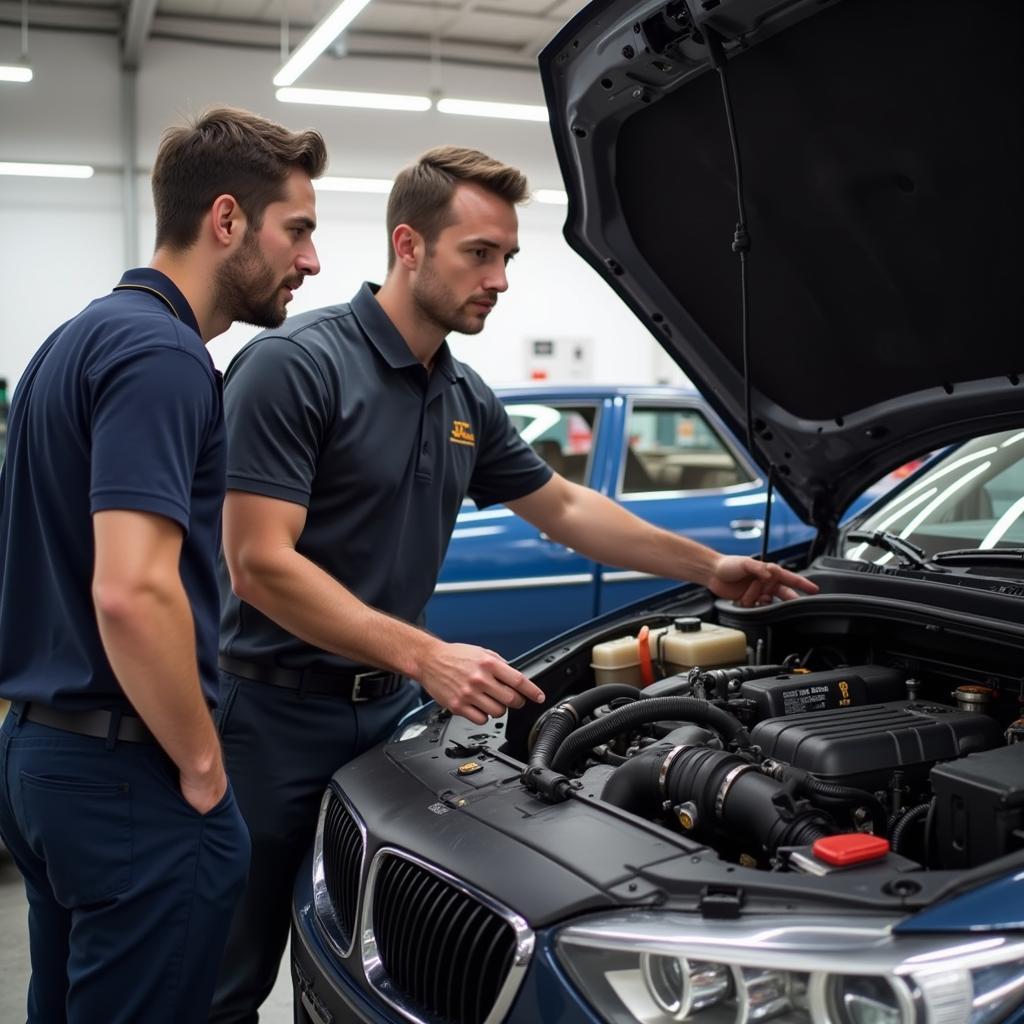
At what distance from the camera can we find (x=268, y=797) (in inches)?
88.0

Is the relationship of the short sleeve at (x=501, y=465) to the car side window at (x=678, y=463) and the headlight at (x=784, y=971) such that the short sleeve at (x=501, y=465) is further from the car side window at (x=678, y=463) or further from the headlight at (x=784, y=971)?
the car side window at (x=678, y=463)

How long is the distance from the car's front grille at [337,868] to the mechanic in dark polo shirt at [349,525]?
0.17 m

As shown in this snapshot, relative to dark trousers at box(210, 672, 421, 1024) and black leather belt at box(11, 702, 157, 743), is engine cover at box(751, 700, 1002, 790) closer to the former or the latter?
dark trousers at box(210, 672, 421, 1024)

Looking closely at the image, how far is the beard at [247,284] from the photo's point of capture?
5.94 feet

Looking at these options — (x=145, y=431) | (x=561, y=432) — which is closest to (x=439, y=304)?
(x=145, y=431)

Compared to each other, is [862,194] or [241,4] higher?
[241,4]

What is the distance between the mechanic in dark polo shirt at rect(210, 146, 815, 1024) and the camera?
2082 millimetres

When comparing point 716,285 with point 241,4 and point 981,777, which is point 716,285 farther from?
point 241,4

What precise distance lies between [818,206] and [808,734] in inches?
40.3

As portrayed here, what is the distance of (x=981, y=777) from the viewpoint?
1.57 m

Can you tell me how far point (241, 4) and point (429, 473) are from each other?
938cm

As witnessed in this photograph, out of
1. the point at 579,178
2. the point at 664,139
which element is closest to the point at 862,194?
the point at 664,139

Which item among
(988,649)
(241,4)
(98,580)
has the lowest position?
(988,649)

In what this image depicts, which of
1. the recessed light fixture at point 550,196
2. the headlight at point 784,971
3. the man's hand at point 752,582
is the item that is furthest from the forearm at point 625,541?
the recessed light fixture at point 550,196
